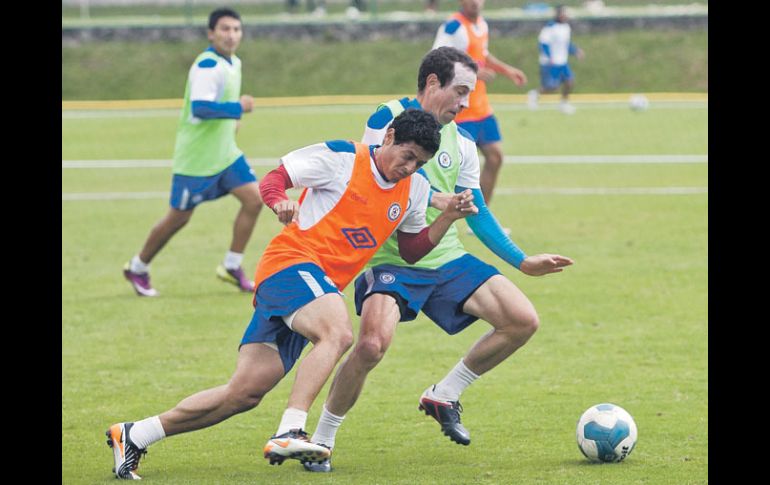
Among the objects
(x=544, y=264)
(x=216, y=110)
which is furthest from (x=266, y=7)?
(x=544, y=264)

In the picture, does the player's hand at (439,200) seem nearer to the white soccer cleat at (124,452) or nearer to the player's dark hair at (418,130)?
the player's dark hair at (418,130)

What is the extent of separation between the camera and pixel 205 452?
721 centimetres

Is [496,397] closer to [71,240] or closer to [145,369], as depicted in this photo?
[145,369]

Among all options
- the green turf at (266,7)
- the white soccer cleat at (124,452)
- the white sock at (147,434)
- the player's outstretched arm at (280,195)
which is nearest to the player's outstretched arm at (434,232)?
the player's outstretched arm at (280,195)

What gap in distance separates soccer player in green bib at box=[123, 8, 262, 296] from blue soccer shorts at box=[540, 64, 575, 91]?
18563mm

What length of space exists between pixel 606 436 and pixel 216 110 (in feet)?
18.6

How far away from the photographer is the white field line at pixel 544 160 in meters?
20.4

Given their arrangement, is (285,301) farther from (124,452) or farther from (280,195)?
(124,452)

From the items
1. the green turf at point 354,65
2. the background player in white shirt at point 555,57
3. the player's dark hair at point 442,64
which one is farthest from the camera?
the green turf at point 354,65

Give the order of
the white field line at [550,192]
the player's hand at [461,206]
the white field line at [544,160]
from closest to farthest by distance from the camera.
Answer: the player's hand at [461,206], the white field line at [550,192], the white field line at [544,160]

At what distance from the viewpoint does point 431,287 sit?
23.3 feet

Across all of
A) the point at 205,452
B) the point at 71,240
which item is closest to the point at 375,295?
the point at 205,452

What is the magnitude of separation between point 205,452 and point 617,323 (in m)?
4.38

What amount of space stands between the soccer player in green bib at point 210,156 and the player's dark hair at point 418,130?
17.3ft
